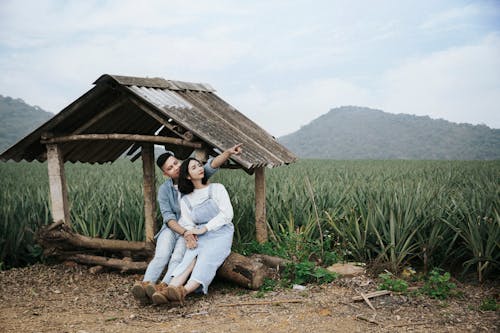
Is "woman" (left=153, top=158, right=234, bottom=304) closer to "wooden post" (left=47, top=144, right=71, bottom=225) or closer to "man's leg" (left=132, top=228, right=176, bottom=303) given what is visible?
"man's leg" (left=132, top=228, right=176, bottom=303)

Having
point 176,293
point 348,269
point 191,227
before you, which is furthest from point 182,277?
point 348,269

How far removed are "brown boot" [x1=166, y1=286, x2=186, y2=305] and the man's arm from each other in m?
1.32

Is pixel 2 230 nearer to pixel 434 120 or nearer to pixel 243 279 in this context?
pixel 243 279

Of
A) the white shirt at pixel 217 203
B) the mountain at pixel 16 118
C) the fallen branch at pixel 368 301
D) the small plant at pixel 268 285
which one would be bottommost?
the fallen branch at pixel 368 301

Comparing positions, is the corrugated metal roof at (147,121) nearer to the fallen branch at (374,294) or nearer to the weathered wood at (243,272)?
the weathered wood at (243,272)

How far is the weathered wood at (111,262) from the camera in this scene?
5504mm

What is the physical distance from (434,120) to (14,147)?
11229cm

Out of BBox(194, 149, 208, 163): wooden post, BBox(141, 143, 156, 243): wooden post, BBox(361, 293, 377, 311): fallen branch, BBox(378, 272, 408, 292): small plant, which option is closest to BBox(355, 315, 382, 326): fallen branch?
BBox(361, 293, 377, 311): fallen branch

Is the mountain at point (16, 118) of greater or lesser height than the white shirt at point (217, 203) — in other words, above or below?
above

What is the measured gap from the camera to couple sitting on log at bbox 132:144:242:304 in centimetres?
446

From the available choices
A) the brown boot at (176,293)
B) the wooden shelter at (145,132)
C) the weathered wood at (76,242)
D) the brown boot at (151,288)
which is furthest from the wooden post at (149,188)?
the brown boot at (176,293)

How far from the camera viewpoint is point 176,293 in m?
4.15

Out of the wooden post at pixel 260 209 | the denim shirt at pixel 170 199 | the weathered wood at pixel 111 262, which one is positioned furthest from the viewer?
the wooden post at pixel 260 209

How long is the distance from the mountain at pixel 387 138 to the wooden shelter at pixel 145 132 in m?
70.7
